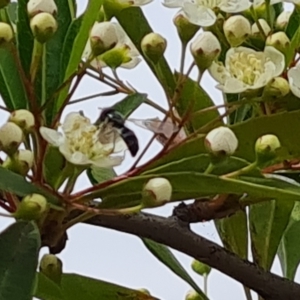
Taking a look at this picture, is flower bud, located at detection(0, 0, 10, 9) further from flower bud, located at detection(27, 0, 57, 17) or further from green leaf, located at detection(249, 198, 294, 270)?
green leaf, located at detection(249, 198, 294, 270)

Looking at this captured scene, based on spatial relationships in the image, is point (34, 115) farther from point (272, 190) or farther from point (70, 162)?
point (272, 190)

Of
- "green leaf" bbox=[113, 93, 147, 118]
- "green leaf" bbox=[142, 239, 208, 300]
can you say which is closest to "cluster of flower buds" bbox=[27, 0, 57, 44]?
"green leaf" bbox=[113, 93, 147, 118]

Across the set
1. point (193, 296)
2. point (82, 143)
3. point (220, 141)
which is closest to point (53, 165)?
point (82, 143)

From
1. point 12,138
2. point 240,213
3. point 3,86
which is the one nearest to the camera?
point 12,138

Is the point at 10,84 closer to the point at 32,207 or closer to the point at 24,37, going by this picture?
the point at 24,37

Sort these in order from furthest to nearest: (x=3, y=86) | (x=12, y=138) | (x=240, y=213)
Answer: (x=240, y=213)
(x=3, y=86)
(x=12, y=138)

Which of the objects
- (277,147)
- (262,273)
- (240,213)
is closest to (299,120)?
(277,147)
